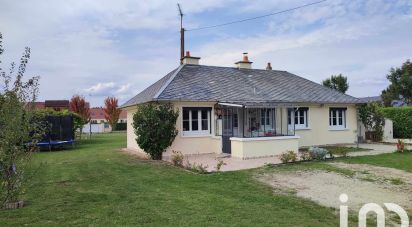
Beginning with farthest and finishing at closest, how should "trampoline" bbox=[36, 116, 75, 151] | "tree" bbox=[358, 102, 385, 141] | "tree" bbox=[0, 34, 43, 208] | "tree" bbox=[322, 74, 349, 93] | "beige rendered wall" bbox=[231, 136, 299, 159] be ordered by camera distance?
"tree" bbox=[322, 74, 349, 93]
"tree" bbox=[358, 102, 385, 141]
"trampoline" bbox=[36, 116, 75, 151]
"beige rendered wall" bbox=[231, 136, 299, 159]
"tree" bbox=[0, 34, 43, 208]

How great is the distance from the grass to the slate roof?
690 centimetres

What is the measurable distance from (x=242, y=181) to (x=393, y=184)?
4333 mm

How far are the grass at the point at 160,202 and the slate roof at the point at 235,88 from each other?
6.90 meters

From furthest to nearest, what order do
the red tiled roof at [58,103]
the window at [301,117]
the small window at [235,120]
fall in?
the red tiled roof at [58,103]
the window at [301,117]
the small window at [235,120]

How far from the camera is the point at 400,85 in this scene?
2003 inches

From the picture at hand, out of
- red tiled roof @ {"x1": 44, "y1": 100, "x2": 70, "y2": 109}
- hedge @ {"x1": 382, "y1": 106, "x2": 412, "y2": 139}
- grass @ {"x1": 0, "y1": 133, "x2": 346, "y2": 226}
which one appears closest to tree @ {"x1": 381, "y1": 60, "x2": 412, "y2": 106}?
hedge @ {"x1": 382, "y1": 106, "x2": 412, "y2": 139}

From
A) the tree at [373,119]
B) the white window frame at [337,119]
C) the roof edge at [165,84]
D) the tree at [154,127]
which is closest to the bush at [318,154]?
the tree at [154,127]

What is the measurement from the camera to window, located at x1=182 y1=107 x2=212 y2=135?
63.5 ft

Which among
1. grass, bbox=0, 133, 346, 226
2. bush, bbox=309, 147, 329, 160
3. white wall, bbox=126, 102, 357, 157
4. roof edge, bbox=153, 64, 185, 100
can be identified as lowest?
grass, bbox=0, 133, 346, 226

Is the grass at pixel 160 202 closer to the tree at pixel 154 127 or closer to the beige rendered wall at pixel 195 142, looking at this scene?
the tree at pixel 154 127

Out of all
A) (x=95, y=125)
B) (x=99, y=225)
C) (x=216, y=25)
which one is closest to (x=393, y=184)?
(x=99, y=225)

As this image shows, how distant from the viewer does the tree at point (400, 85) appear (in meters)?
49.8

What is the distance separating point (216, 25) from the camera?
25578 millimetres

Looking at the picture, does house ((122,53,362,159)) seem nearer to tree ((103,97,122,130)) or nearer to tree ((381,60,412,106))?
tree ((381,60,412,106))
